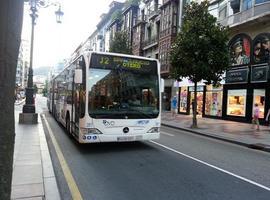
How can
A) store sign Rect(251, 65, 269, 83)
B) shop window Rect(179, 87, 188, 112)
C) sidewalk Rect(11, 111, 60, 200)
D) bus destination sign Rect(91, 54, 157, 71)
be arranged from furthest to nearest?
shop window Rect(179, 87, 188, 112), store sign Rect(251, 65, 269, 83), bus destination sign Rect(91, 54, 157, 71), sidewalk Rect(11, 111, 60, 200)

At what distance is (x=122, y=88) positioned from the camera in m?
9.69

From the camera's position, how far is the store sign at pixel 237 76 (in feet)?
77.5

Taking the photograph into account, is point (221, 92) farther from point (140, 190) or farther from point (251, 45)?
point (140, 190)

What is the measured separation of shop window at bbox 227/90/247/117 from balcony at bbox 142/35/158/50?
53.9 feet

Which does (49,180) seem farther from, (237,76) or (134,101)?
(237,76)

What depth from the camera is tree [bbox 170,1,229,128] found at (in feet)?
59.6

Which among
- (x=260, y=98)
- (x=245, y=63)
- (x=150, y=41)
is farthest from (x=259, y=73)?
(x=150, y=41)

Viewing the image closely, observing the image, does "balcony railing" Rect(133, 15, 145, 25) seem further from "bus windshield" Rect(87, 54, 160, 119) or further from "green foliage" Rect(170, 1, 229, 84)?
"bus windshield" Rect(87, 54, 160, 119)

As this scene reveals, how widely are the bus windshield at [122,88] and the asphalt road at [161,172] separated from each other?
46.9 inches

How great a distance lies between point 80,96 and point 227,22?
62.6 feet

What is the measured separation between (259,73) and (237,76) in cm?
226

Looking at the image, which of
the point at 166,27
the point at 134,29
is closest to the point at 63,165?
the point at 166,27

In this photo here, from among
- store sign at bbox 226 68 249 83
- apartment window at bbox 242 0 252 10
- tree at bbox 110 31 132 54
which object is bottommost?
store sign at bbox 226 68 249 83

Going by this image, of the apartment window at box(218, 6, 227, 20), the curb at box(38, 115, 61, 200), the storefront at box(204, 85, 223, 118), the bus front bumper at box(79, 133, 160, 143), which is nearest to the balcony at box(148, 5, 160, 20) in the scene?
the apartment window at box(218, 6, 227, 20)
